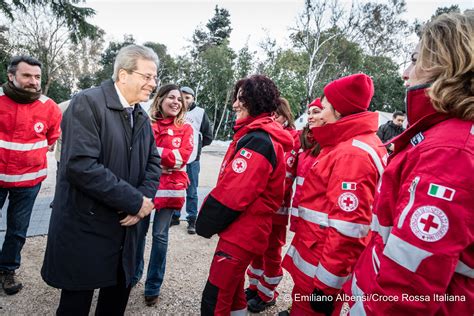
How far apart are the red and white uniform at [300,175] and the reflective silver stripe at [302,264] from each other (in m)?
0.28

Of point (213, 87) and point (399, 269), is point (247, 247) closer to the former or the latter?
point (399, 269)

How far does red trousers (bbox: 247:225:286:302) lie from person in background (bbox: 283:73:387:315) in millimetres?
750

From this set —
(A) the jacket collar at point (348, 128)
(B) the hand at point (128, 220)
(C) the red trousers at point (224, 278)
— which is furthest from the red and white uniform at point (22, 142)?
(A) the jacket collar at point (348, 128)

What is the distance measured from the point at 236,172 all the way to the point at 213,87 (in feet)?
84.3

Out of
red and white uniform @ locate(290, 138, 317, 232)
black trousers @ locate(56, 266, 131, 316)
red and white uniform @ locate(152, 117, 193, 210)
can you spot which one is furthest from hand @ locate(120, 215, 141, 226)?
red and white uniform @ locate(290, 138, 317, 232)

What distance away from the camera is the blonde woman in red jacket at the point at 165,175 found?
3.05 m

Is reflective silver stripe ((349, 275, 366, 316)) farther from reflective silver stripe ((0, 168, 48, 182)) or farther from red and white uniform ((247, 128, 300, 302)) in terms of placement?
reflective silver stripe ((0, 168, 48, 182))

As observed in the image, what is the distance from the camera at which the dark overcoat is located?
1.87 metres

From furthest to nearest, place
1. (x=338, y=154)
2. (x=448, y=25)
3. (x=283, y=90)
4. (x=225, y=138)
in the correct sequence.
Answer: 1. (x=225, y=138)
2. (x=283, y=90)
3. (x=338, y=154)
4. (x=448, y=25)

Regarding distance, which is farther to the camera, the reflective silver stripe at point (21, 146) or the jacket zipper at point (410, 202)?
the reflective silver stripe at point (21, 146)

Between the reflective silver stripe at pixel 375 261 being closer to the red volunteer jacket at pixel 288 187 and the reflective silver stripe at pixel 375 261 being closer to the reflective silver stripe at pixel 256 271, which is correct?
the red volunteer jacket at pixel 288 187

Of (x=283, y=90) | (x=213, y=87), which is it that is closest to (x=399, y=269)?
(x=283, y=90)

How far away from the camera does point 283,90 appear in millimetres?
24297

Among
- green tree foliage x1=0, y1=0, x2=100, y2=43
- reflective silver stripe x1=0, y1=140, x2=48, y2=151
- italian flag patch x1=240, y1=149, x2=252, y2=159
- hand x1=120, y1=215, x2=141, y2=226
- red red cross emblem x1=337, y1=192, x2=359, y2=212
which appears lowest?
hand x1=120, y1=215, x2=141, y2=226
